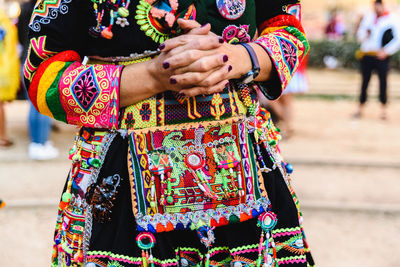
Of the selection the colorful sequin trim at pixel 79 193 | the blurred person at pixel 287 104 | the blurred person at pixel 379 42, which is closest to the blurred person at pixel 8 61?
the blurred person at pixel 287 104

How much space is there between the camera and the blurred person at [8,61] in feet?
15.7

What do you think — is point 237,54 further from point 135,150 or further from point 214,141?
point 135,150

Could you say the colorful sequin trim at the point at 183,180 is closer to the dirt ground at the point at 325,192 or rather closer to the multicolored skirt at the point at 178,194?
the multicolored skirt at the point at 178,194

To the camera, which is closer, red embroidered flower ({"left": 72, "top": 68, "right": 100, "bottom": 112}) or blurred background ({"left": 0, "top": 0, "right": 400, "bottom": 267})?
red embroidered flower ({"left": 72, "top": 68, "right": 100, "bottom": 112})

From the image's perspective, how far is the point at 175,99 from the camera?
1.05 m

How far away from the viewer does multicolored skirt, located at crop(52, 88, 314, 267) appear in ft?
3.42

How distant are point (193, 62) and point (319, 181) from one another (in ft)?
12.6

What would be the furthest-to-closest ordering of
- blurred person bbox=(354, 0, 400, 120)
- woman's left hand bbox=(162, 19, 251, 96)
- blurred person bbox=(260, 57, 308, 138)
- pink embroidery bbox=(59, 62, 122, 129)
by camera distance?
blurred person bbox=(354, 0, 400, 120) → blurred person bbox=(260, 57, 308, 138) → pink embroidery bbox=(59, 62, 122, 129) → woman's left hand bbox=(162, 19, 251, 96)

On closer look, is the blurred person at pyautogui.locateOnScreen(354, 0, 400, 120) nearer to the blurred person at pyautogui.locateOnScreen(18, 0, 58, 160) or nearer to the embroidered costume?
the blurred person at pyautogui.locateOnScreen(18, 0, 58, 160)

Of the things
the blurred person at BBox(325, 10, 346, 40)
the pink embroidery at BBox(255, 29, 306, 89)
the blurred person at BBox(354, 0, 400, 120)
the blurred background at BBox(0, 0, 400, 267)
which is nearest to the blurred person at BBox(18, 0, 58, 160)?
the blurred background at BBox(0, 0, 400, 267)

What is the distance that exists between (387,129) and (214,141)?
6316 mm

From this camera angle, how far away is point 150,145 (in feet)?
3.43

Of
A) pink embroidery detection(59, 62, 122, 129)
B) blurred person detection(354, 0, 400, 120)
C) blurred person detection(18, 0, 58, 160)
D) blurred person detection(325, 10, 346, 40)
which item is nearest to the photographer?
pink embroidery detection(59, 62, 122, 129)

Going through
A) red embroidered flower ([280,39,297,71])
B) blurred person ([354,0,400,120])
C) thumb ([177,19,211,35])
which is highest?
thumb ([177,19,211,35])
